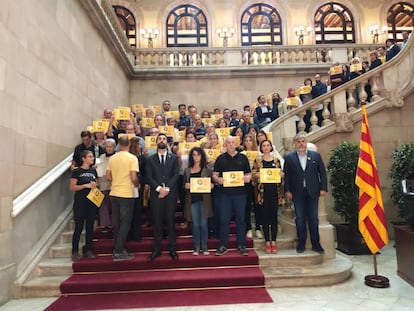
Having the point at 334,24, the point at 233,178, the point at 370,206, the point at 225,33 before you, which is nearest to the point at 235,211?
the point at 233,178

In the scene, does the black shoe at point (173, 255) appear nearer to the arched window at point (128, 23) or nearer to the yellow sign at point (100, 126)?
the yellow sign at point (100, 126)

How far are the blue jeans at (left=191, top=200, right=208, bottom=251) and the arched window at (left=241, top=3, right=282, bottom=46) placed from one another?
12.5 m

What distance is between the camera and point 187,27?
1627 centimetres

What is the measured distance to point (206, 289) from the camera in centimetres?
471

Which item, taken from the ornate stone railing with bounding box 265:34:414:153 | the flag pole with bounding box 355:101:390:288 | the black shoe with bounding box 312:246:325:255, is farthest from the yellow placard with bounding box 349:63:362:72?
the black shoe with bounding box 312:246:325:255

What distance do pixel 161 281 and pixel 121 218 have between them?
1107 mm

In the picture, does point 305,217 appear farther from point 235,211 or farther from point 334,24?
point 334,24

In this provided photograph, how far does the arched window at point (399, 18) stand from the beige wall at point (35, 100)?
577 inches

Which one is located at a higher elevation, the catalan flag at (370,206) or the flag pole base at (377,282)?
the catalan flag at (370,206)

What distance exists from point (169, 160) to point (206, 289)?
6.52 ft

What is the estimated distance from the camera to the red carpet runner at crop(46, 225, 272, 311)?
433 cm

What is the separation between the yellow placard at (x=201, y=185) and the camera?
5.19m

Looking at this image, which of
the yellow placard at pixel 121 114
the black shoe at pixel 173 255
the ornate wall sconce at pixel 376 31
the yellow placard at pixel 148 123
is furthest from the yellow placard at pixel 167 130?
the ornate wall sconce at pixel 376 31

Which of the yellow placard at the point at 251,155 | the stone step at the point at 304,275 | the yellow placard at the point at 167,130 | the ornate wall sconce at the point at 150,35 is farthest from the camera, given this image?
→ the ornate wall sconce at the point at 150,35
